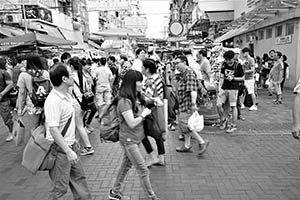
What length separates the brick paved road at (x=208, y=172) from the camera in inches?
148

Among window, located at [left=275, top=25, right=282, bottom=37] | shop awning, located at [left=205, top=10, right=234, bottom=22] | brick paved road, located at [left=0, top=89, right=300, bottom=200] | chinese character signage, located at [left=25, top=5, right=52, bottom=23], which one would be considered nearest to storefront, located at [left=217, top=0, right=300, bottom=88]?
window, located at [left=275, top=25, right=282, bottom=37]

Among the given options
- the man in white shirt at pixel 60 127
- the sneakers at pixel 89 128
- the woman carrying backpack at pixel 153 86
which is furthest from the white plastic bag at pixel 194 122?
the sneakers at pixel 89 128

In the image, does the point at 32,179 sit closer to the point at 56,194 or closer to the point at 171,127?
the point at 56,194

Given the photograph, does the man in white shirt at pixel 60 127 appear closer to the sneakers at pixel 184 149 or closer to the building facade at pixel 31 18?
the sneakers at pixel 184 149

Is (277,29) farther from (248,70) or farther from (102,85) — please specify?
(102,85)

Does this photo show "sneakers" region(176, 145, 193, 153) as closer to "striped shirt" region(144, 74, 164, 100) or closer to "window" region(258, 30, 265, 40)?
"striped shirt" region(144, 74, 164, 100)

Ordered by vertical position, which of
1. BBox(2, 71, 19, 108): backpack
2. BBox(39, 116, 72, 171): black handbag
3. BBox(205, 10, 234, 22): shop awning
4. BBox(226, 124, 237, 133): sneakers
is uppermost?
BBox(205, 10, 234, 22): shop awning

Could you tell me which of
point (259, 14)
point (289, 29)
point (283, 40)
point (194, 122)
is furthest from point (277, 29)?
point (194, 122)

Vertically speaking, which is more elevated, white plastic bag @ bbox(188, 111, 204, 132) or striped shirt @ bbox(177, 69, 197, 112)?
striped shirt @ bbox(177, 69, 197, 112)

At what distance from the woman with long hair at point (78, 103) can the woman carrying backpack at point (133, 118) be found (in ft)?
6.74

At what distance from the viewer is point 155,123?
3.71 meters

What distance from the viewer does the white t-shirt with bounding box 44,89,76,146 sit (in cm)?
256

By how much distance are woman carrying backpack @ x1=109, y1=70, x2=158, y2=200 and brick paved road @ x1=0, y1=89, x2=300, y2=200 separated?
2.40 ft

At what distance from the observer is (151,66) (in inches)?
179
